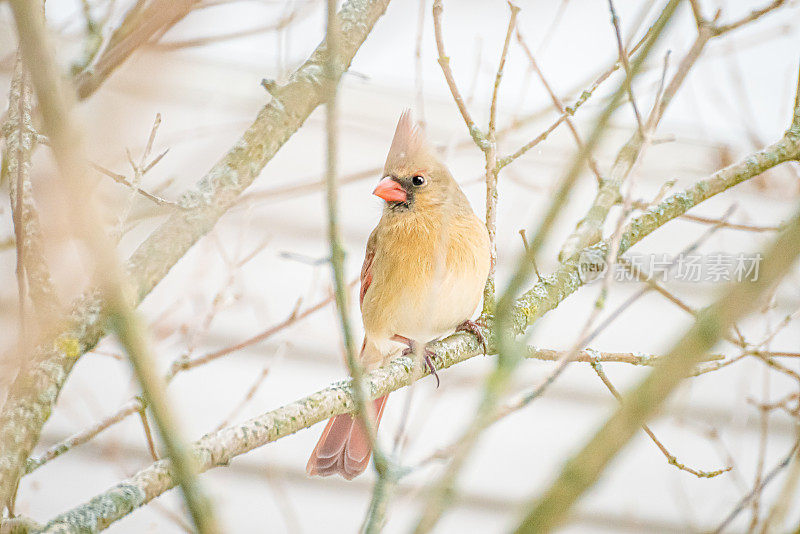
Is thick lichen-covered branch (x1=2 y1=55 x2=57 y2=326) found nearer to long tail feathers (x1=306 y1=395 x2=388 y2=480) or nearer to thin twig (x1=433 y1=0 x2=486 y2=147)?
thin twig (x1=433 y1=0 x2=486 y2=147)

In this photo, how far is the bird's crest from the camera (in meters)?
1.91

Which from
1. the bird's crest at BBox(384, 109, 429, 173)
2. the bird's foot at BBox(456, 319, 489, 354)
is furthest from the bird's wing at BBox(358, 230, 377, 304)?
the bird's foot at BBox(456, 319, 489, 354)

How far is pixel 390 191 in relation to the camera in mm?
2104

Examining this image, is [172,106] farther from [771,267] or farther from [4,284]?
[771,267]

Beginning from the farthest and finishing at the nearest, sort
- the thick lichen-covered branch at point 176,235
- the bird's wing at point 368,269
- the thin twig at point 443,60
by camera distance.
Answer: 1. the bird's wing at point 368,269
2. the thin twig at point 443,60
3. the thick lichen-covered branch at point 176,235

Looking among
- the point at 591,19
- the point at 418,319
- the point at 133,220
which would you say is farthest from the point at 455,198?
the point at 133,220

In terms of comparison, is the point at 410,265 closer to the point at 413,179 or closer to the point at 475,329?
the point at 413,179

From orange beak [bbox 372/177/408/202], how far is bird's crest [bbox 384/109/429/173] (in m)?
0.04

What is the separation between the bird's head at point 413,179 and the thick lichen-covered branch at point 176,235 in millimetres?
675

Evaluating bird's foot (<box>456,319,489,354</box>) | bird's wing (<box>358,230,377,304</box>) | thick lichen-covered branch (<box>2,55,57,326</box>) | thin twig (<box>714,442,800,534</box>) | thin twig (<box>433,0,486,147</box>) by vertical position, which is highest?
bird's wing (<box>358,230,377,304</box>)

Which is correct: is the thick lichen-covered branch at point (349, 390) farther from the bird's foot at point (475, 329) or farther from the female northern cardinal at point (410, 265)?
the female northern cardinal at point (410, 265)

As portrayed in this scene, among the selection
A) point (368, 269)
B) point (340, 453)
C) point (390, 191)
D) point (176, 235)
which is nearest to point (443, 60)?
point (176, 235)

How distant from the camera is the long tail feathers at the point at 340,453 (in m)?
1.94

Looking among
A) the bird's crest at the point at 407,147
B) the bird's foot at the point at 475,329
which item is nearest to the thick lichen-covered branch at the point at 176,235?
the bird's crest at the point at 407,147
